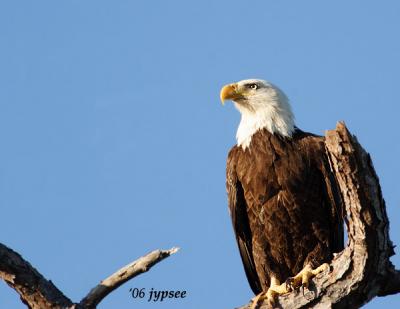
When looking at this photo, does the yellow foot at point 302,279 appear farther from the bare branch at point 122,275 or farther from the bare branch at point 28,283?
the bare branch at point 28,283

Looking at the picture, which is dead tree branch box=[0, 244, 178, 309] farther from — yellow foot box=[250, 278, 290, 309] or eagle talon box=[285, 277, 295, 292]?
eagle talon box=[285, 277, 295, 292]

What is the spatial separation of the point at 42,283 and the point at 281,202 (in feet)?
8.93

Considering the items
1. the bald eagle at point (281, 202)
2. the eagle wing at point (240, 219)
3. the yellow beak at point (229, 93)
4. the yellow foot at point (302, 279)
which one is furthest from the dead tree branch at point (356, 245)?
the yellow beak at point (229, 93)

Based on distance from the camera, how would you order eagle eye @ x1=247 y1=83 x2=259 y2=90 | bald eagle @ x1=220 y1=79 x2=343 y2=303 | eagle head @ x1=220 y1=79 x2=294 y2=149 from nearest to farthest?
bald eagle @ x1=220 y1=79 x2=343 y2=303, eagle head @ x1=220 y1=79 x2=294 y2=149, eagle eye @ x1=247 y1=83 x2=259 y2=90

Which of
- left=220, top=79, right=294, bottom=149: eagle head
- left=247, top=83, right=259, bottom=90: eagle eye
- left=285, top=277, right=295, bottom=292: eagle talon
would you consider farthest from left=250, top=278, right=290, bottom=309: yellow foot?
left=247, top=83, right=259, bottom=90: eagle eye

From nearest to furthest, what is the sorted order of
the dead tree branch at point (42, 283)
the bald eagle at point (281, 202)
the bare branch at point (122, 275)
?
the bare branch at point (122, 275) → the dead tree branch at point (42, 283) → the bald eagle at point (281, 202)

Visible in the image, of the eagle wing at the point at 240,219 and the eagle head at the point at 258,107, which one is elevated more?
the eagle head at the point at 258,107

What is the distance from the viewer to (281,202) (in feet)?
23.8

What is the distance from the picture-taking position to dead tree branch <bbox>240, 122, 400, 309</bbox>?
5.02m

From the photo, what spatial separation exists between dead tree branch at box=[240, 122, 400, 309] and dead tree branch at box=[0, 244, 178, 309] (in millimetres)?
1396

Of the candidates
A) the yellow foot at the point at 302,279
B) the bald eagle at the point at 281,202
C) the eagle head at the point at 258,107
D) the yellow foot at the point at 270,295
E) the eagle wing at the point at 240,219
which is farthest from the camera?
the eagle head at the point at 258,107

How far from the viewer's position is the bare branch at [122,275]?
16.5ft

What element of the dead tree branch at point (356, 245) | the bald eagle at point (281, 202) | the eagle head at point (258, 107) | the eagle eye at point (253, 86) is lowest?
the dead tree branch at point (356, 245)

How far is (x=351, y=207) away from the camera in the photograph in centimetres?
532
